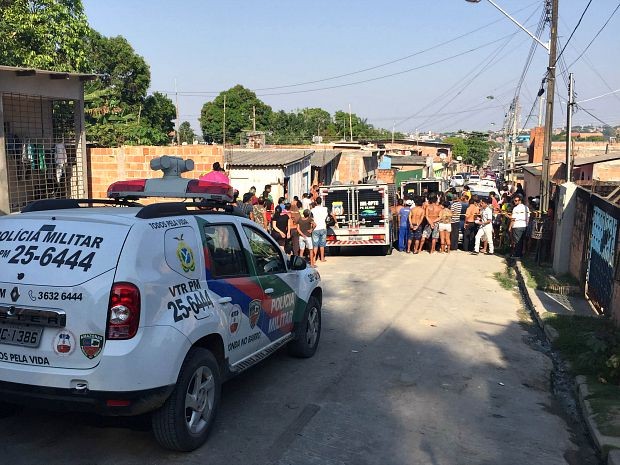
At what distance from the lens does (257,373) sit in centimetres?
654

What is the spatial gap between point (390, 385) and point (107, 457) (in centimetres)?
302

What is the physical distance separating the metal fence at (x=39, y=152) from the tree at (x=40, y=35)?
3271 millimetres

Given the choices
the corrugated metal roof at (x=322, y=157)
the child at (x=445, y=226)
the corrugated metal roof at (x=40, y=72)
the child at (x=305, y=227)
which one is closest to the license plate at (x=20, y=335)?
the corrugated metal roof at (x=40, y=72)

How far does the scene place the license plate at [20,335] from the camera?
4.01 m

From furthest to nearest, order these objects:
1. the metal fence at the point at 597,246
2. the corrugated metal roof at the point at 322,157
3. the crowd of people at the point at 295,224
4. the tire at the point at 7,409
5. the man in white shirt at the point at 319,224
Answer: the corrugated metal roof at the point at 322,157 < the man in white shirt at the point at 319,224 < the crowd of people at the point at 295,224 < the metal fence at the point at 597,246 < the tire at the point at 7,409

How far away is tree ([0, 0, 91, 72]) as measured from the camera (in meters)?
18.1

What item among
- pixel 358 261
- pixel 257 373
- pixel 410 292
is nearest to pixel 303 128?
pixel 358 261

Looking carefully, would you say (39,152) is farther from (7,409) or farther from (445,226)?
(445,226)

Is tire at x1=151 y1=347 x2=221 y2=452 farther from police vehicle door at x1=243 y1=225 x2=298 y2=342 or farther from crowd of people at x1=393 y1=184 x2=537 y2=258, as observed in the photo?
crowd of people at x1=393 y1=184 x2=537 y2=258

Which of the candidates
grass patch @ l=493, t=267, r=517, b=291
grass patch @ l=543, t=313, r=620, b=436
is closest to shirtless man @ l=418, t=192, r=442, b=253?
grass patch @ l=493, t=267, r=517, b=291

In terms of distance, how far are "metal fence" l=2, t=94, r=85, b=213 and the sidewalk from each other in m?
11.1

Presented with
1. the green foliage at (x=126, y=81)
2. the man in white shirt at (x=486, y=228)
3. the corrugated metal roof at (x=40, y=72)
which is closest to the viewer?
the corrugated metal roof at (x=40, y=72)

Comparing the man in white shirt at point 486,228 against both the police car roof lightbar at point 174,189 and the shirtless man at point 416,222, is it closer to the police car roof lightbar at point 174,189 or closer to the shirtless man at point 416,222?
the shirtless man at point 416,222

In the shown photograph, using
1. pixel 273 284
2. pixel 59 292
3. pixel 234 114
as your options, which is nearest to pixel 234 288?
pixel 273 284
